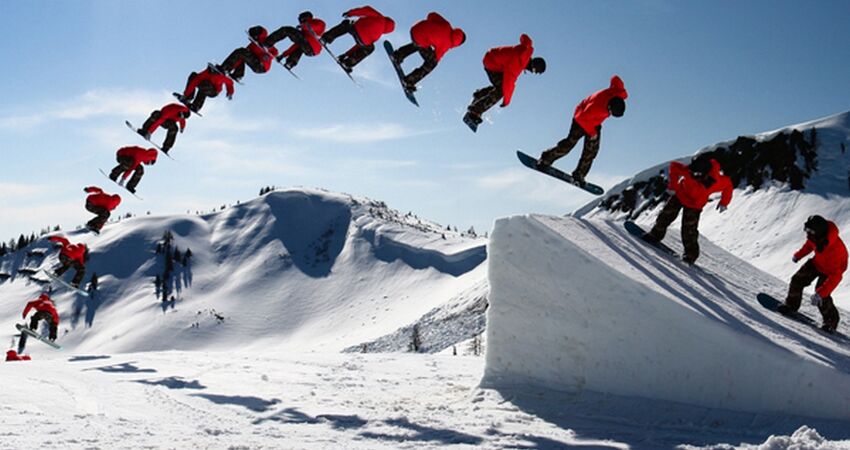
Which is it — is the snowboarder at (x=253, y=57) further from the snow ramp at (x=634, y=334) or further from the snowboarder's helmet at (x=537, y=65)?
the snow ramp at (x=634, y=334)

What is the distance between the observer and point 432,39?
10852mm

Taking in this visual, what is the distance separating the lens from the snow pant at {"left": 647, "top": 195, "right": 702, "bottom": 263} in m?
9.85

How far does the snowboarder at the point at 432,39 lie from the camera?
1078 cm

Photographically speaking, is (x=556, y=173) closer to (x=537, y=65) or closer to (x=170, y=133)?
(x=537, y=65)

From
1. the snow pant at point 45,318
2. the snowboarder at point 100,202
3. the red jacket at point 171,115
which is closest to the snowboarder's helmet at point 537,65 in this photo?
the red jacket at point 171,115

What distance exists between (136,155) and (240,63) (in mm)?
4204

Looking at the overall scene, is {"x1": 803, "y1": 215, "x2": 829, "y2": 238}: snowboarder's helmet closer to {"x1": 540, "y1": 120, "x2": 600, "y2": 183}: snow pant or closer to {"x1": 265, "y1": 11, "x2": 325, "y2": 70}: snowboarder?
{"x1": 540, "y1": 120, "x2": 600, "y2": 183}: snow pant

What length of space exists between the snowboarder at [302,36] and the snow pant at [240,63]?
0.50m

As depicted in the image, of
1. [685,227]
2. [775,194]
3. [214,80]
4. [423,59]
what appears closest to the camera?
[685,227]

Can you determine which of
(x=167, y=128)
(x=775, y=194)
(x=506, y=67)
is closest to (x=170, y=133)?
(x=167, y=128)

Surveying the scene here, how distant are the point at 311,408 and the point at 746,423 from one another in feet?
15.2

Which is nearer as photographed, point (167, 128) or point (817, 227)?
point (817, 227)

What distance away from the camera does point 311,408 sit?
7.48 metres

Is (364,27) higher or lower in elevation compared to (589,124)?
higher
